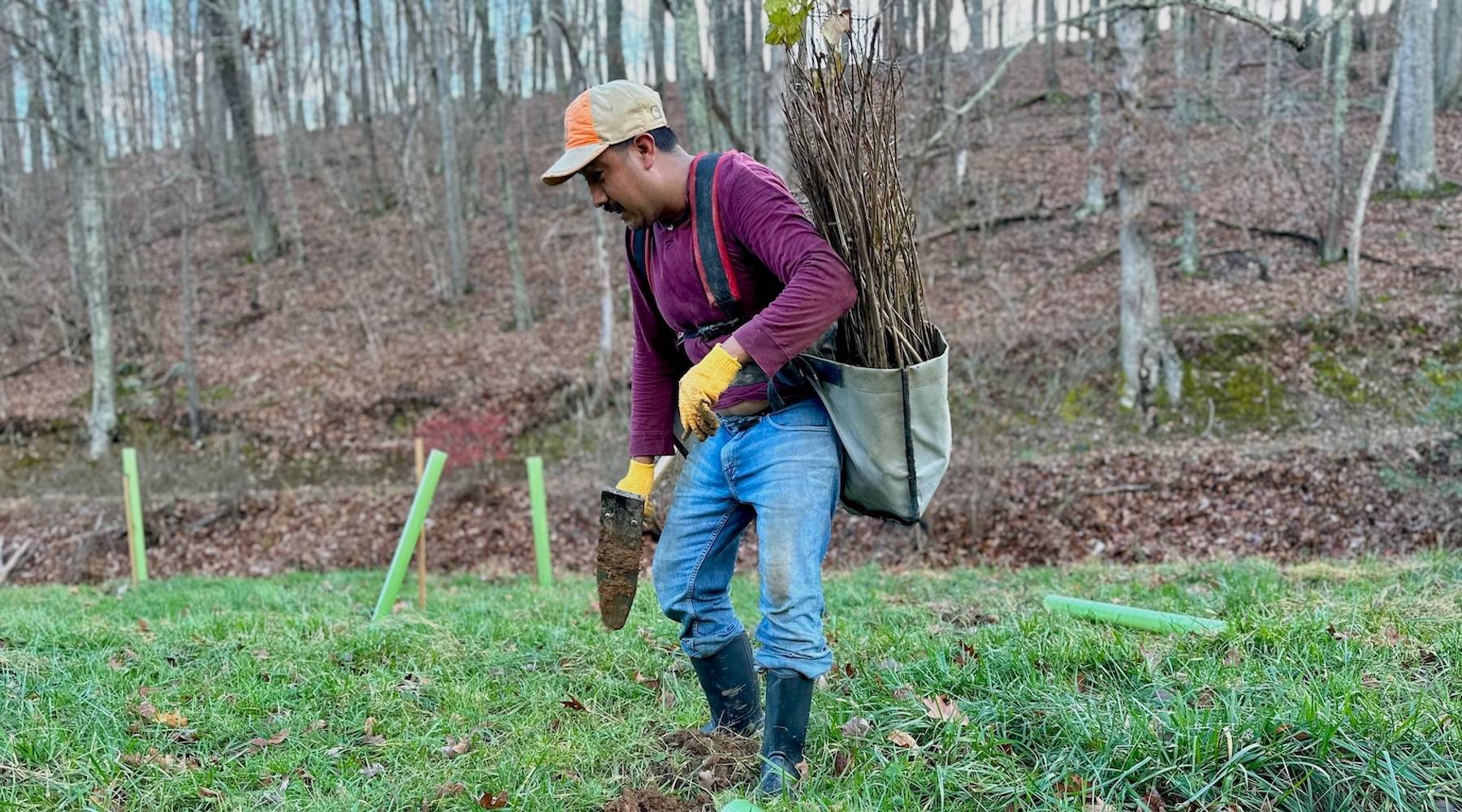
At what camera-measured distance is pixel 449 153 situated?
60.1 feet

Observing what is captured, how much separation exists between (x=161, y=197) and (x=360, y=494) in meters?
22.1

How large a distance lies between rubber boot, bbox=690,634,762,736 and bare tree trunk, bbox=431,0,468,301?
16.4 m

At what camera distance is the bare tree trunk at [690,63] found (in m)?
10.7

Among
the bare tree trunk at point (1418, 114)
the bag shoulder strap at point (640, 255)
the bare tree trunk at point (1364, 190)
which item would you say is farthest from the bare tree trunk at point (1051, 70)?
the bag shoulder strap at point (640, 255)

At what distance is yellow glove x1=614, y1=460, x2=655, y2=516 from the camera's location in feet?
11.0

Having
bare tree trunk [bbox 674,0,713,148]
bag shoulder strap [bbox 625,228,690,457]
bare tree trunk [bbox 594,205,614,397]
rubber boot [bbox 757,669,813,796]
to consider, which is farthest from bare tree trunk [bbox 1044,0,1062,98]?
rubber boot [bbox 757,669,813,796]

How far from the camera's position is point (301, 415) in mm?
14859

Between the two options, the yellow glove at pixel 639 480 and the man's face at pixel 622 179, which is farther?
the yellow glove at pixel 639 480

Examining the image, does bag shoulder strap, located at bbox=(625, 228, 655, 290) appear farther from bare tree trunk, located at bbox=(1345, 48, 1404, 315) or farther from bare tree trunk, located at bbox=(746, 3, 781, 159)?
bare tree trunk, located at bbox=(1345, 48, 1404, 315)

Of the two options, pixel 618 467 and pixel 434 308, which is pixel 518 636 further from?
pixel 434 308

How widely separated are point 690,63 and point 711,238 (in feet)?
27.9

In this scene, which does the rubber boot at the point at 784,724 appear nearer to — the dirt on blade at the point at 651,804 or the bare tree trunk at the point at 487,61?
the dirt on blade at the point at 651,804

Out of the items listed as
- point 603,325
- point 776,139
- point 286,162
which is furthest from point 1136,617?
point 286,162

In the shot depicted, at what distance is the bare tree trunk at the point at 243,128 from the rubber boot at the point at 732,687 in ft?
70.4
